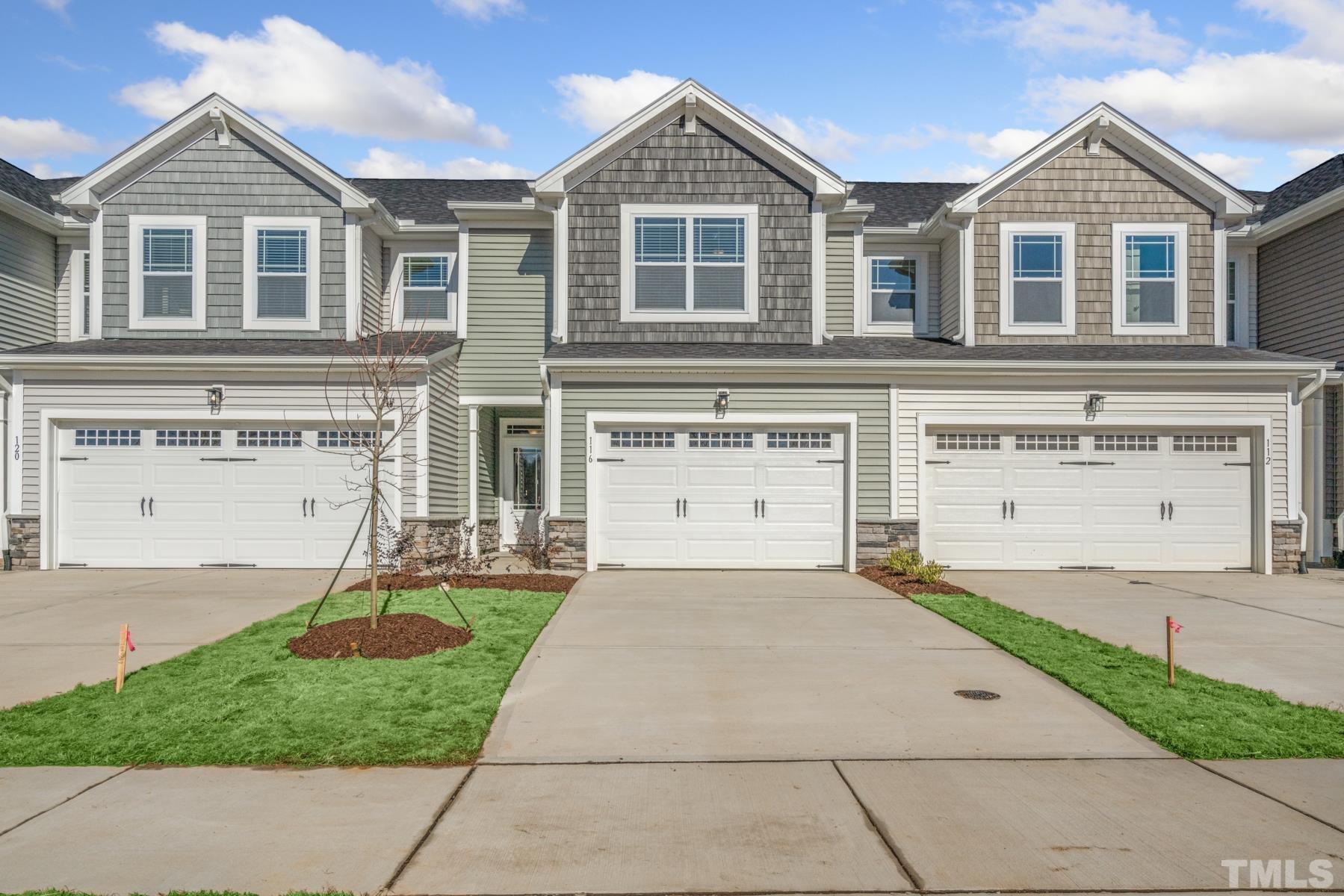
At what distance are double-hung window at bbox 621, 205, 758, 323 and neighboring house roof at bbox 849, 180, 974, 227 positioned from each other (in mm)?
3139

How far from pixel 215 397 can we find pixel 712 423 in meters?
7.64

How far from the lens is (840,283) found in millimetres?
16406

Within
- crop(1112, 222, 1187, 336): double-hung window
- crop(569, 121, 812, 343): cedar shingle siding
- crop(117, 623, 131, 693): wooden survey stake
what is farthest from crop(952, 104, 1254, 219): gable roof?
crop(117, 623, 131, 693): wooden survey stake

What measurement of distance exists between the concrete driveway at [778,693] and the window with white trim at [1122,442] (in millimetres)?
5794

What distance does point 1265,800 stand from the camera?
4.84 meters

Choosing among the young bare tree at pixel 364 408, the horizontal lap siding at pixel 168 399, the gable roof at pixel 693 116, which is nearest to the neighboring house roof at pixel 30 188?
the horizontal lap siding at pixel 168 399

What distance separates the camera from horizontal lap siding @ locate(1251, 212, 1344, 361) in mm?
15836

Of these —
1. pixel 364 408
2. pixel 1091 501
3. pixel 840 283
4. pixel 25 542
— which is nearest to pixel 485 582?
pixel 364 408

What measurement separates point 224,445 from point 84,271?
556 centimetres

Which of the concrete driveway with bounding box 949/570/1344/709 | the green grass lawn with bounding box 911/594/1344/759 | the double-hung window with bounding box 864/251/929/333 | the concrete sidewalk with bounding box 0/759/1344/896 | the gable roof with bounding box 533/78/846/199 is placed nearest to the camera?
the concrete sidewalk with bounding box 0/759/1344/896

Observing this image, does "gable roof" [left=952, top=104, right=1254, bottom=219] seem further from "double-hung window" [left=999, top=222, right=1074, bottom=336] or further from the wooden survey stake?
the wooden survey stake

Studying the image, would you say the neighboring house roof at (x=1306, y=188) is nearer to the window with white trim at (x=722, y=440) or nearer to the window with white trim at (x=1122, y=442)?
the window with white trim at (x=1122, y=442)

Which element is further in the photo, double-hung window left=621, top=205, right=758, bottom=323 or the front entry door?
the front entry door

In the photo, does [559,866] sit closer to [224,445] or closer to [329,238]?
[224,445]
